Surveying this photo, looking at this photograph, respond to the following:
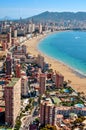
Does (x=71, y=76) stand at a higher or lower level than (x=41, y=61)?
lower

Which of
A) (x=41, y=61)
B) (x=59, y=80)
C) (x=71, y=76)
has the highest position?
(x=41, y=61)

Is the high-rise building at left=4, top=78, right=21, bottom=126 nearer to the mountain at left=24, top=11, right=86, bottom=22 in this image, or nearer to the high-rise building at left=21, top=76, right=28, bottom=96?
the high-rise building at left=21, top=76, right=28, bottom=96

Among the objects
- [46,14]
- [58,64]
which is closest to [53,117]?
[58,64]

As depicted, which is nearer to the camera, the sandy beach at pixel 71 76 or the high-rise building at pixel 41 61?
the sandy beach at pixel 71 76

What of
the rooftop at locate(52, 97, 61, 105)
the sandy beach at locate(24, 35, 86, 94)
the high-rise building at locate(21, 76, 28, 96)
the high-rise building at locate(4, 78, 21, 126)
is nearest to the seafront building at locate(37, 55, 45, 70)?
the sandy beach at locate(24, 35, 86, 94)

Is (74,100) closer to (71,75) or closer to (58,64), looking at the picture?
(71,75)

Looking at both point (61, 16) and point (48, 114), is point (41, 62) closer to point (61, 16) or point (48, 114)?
point (48, 114)

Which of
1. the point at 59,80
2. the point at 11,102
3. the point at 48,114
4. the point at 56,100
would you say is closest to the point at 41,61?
the point at 59,80

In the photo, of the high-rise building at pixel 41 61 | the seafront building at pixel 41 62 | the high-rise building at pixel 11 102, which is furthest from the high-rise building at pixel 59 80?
the high-rise building at pixel 11 102

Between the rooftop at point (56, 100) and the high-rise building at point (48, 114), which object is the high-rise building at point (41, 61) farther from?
the high-rise building at point (48, 114)
